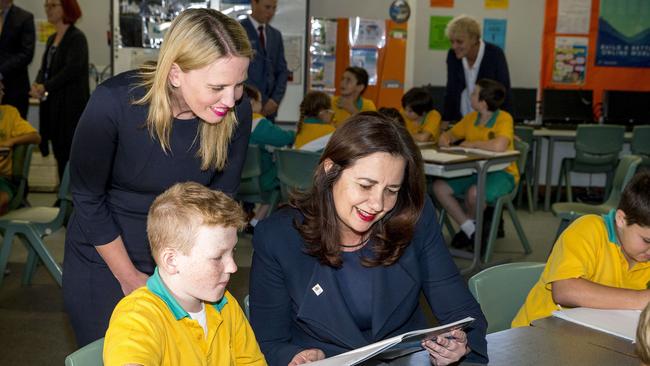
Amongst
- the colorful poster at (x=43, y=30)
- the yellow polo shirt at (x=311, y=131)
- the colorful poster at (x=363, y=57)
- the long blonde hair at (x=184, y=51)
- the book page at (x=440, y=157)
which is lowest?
the book page at (x=440, y=157)

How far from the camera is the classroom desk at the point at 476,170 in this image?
201 inches

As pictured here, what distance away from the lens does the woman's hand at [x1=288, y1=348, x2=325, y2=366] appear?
176cm

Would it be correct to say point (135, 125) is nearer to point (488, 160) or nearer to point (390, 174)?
point (390, 174)

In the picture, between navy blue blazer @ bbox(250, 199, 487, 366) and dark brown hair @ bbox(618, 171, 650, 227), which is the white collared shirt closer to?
dark brown hair @ bbox(618, 171, 650, 227)

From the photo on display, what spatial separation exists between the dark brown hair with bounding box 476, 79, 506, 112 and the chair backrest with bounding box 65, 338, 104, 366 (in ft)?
14.9

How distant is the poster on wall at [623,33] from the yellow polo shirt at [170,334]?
7.96 m

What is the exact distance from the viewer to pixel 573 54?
8773 millimetres

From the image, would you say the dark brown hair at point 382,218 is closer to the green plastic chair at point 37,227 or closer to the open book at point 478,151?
the green plastic chair at point 37,227

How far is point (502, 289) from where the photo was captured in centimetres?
229

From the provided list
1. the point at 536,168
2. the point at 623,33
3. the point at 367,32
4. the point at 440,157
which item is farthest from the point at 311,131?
the point at 623,33

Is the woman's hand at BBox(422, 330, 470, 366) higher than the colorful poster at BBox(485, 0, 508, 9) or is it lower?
lower

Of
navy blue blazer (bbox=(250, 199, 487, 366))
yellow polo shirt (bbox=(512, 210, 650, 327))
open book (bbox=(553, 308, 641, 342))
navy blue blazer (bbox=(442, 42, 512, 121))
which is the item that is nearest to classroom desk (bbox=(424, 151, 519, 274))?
navy blue blazer (bbox=(442, 42, 512, 121))

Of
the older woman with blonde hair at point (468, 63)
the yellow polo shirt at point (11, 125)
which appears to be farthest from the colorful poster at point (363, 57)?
the yellow polo shirt at point (11, 125)

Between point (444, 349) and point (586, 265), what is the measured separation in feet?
2.34
